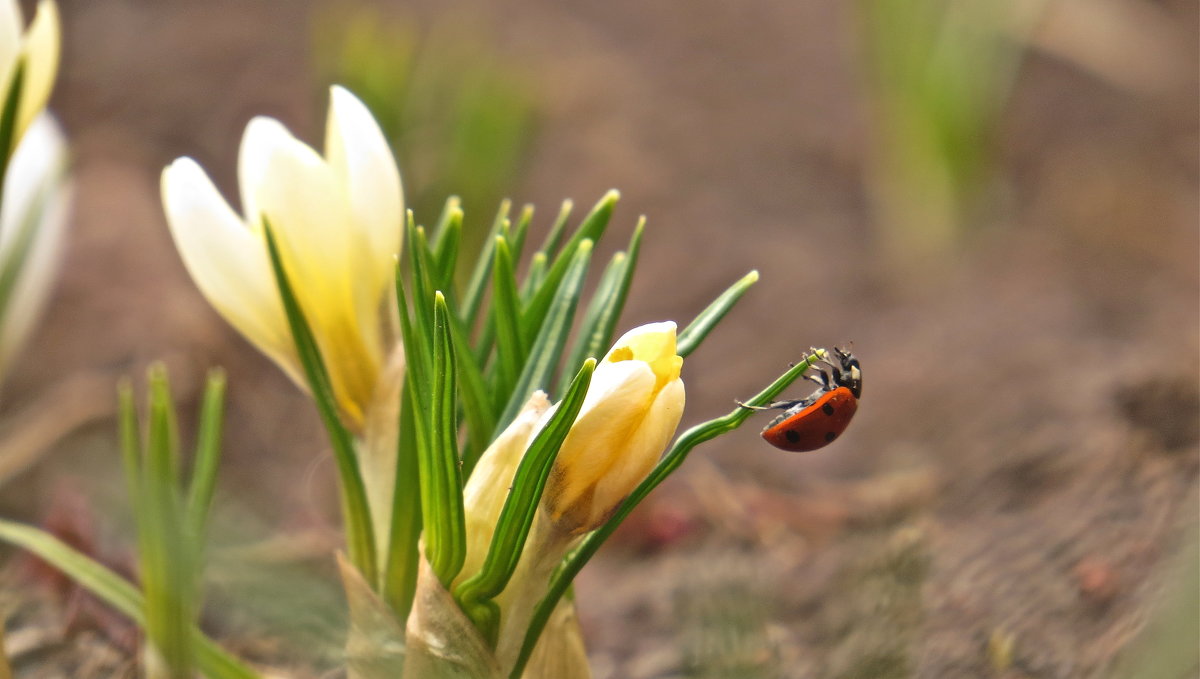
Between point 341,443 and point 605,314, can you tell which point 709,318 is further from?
point 341,443

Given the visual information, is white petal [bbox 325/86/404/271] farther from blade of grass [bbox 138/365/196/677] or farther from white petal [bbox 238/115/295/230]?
blade of grass [bbox 138/365/196/677]

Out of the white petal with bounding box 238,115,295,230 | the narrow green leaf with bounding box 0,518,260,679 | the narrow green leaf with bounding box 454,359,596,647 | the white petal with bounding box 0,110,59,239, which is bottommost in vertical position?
the narrow green leaf with bounding box 0,518,260,679

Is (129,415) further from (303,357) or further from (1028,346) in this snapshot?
(1028,346)

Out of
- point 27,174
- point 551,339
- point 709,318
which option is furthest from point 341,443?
point 27,174

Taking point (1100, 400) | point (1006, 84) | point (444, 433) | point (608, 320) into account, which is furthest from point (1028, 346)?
point (444, 433)

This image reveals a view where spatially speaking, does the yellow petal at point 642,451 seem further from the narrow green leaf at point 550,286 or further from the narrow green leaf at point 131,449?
the narrow green leaf at point 131,449

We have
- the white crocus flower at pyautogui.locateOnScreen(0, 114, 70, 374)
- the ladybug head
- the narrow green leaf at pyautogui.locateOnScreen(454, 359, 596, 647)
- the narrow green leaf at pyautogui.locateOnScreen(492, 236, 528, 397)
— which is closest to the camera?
the narrow green leaf at pyautogui.locateOnScreen(454, 359, 596, 647)

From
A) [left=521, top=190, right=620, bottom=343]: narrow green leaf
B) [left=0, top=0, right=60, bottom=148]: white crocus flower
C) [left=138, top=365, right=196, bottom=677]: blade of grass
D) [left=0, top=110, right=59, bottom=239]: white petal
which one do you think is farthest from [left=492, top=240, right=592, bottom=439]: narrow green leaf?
[left=0, top=110, right=59, bottom=239]: white petal
